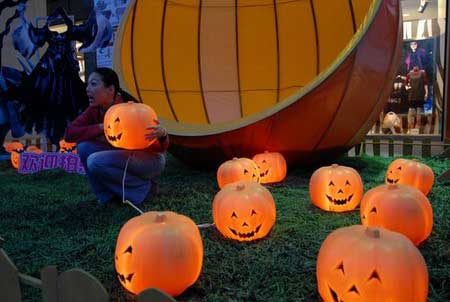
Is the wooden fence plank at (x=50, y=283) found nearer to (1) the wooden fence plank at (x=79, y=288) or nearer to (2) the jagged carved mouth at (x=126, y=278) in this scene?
(1) the wooden fence plank at (x=79, y=288)

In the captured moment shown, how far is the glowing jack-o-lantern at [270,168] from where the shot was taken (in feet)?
10.8

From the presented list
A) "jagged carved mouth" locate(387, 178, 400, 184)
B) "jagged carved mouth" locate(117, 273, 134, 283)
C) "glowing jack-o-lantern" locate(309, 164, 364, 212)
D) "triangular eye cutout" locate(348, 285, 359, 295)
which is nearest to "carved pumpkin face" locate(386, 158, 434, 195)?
"jagged carved mouth" locate(387, 178, 400, 184)

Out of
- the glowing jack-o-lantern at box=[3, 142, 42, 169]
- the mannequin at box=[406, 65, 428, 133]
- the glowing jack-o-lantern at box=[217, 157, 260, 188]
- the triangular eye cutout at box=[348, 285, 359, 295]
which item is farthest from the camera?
the mannequin at box=[406, 65, 428, 133]

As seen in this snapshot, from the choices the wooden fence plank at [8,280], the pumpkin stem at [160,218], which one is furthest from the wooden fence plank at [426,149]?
the wooden fence plank at [8,280]

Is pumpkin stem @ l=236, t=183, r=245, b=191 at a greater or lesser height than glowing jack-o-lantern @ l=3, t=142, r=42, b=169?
greater

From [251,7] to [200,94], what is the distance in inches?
46.0

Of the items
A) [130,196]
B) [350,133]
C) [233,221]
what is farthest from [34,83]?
[233,221]

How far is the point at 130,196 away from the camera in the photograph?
2.65 meters

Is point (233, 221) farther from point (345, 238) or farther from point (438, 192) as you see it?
point (438, 192)

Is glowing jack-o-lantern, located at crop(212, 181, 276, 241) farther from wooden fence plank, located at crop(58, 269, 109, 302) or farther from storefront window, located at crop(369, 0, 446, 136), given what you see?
storefront window, located at crop(369, 0, 446, 136)

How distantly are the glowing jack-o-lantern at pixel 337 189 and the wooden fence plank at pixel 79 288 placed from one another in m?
1.63

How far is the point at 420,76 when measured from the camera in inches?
259

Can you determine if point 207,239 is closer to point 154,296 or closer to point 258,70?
point 154,296

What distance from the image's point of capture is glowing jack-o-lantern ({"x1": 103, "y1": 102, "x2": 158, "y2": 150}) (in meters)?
2.34
